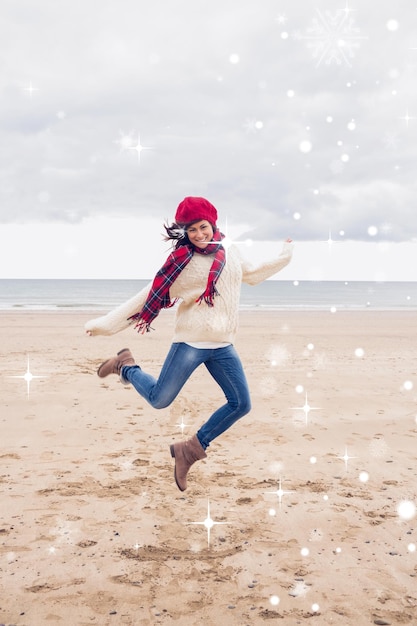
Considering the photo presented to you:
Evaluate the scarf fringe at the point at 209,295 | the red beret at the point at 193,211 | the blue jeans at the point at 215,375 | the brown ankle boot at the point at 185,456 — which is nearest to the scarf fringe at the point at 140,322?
the blue jeans at the point at 215,375

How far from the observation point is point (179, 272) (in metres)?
3.86

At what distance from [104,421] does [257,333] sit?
42.6ft

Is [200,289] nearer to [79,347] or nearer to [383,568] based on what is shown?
[383,568]

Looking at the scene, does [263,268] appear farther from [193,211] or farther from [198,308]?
[193,211]

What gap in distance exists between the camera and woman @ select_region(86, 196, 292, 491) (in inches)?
151

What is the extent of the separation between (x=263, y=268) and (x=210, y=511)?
201 centimetres

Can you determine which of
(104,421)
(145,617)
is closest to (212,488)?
(145,617)

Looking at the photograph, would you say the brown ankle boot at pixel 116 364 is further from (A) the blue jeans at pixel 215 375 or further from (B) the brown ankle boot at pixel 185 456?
(B) the brown ankle boot at pixel 185 456

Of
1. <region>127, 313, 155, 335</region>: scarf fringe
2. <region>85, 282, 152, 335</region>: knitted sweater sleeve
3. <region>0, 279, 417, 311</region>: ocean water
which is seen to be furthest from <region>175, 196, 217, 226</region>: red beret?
<region>0, 279, 417, 311</region>: ocean water

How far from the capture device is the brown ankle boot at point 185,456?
4.19 metres

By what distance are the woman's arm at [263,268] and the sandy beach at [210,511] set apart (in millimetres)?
1900

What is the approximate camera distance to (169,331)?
66.0 ft

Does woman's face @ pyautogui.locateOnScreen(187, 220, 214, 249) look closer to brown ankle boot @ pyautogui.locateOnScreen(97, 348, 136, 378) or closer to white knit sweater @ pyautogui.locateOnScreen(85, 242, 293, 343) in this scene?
white knit sweater @ pyautogui.locateOnScreen(85, 242, 293, 343)

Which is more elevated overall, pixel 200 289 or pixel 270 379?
pixel 200 289
